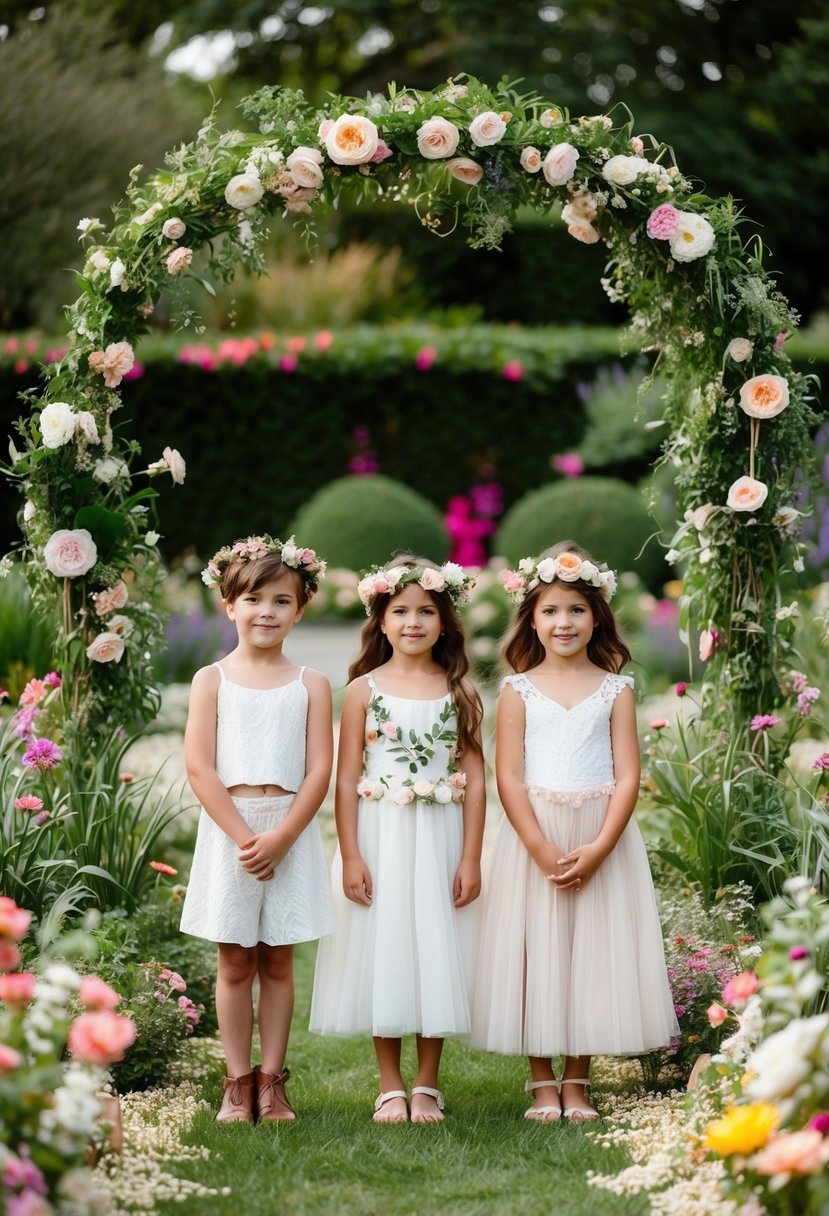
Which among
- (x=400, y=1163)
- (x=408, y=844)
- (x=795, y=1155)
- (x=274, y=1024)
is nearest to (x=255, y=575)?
(x=408, y=844)

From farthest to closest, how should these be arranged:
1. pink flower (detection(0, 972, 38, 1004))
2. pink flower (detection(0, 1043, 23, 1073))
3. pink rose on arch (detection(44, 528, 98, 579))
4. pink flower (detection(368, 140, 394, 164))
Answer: pink rose on arch (detection(44, 528, 98, 579)) → pink flower (detection(368, 140, 394, 164)) → pink flower (detection(0, 972, 38, 1004)) → pink flower (detection(0, 1043, 23, 1073))

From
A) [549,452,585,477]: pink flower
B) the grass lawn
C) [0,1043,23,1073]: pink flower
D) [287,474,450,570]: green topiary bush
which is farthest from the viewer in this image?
[549,452,585,477]: pink flower

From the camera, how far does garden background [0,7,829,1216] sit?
118 inches

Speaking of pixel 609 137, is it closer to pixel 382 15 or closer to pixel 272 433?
pixel 272 433

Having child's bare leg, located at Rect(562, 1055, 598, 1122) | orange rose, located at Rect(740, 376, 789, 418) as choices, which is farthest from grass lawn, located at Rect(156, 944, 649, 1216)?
orange rose, located at Rect(740, 376, 789, 418)

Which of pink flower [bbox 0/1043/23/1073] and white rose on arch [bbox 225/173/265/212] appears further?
white rose on arch [bbox 225/173/265/212]

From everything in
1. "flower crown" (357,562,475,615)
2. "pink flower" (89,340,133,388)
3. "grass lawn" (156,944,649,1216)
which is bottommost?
"grass lawn" (156,944,649,1216)

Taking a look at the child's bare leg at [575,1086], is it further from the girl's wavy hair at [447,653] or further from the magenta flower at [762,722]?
the magenta flower at [762,722]

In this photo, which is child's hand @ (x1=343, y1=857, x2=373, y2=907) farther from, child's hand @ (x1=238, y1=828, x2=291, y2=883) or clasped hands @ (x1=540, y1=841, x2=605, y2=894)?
clasped hands @ (x1=540, y1=841, x2=605, y2=894)

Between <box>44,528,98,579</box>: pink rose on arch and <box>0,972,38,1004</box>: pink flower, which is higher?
<box>44,528,98,579</box>: pink rose on arch

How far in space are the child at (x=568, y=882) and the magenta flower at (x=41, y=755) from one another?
1312 mm

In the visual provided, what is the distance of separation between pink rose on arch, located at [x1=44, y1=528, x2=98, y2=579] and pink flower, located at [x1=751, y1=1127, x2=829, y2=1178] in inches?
104

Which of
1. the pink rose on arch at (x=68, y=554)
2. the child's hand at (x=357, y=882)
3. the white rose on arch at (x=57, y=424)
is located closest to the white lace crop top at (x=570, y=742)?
the child's hand at (x=357, y=882)

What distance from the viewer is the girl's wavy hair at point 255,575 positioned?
12.1 ft
